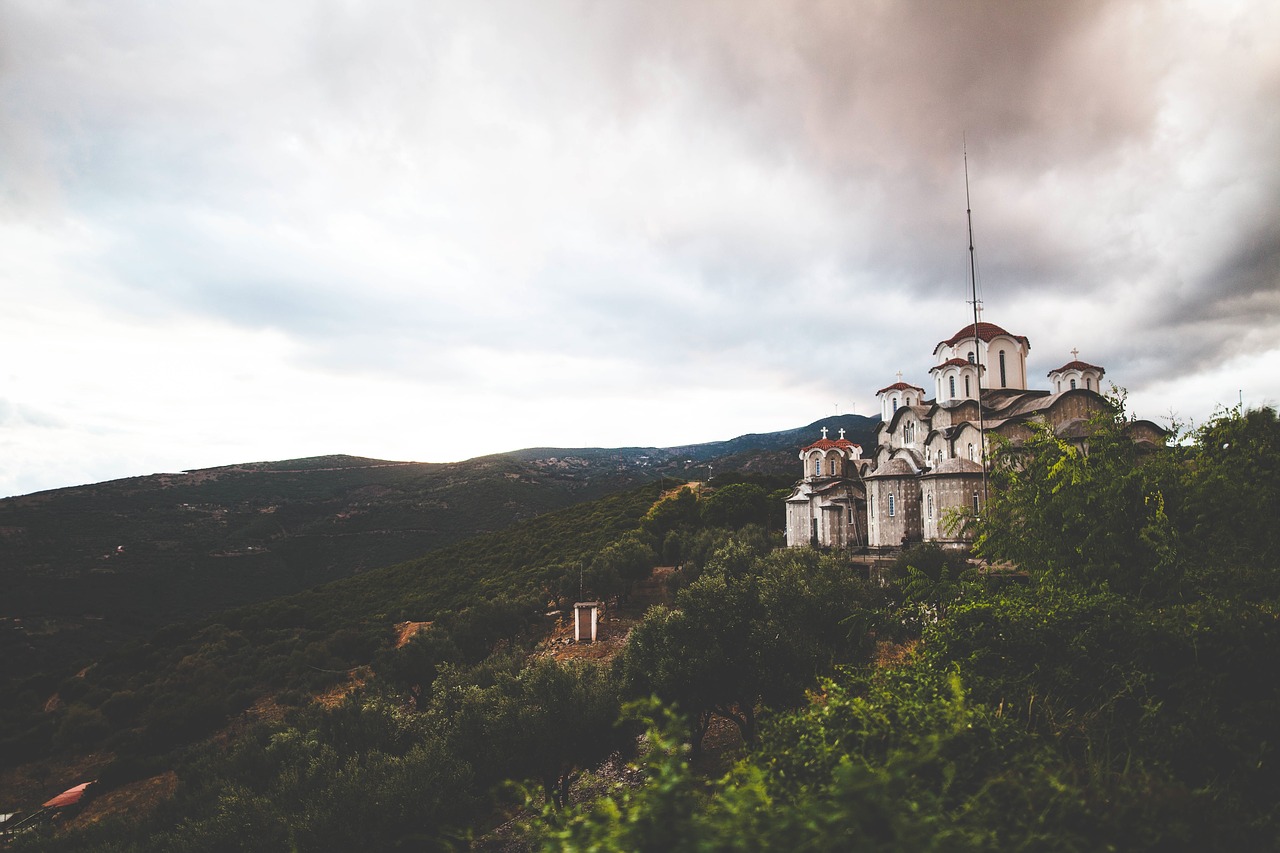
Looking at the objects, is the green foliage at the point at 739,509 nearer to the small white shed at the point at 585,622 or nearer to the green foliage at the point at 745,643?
the small white shed at the point at 585,622

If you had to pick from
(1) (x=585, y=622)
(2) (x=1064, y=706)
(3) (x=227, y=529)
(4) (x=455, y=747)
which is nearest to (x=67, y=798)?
(4) (x=455, y=747)

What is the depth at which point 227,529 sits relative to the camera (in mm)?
62531

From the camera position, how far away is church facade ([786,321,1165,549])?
25.0 meters

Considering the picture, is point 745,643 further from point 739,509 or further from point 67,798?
point 739,509

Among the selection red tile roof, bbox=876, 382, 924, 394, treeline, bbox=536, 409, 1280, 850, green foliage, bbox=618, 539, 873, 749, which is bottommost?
green foliage, bbox=618, 539, 873, 749

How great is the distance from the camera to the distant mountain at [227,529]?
44344 millimetres

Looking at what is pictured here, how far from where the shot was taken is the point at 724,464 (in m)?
117

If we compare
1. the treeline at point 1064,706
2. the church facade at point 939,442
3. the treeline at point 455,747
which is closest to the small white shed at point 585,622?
the treeline at point 455,747

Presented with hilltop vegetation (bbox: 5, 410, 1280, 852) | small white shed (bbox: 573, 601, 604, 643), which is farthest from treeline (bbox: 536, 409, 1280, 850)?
small white shed (bbox: 573, 601, 604, 643)

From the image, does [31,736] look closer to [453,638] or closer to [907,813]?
[453,638]

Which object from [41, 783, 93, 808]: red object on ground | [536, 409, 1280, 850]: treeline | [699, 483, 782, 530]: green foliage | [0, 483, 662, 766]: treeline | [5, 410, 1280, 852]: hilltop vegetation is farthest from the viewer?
[699, 483, 782, 530]: green foliage

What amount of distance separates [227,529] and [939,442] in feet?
237

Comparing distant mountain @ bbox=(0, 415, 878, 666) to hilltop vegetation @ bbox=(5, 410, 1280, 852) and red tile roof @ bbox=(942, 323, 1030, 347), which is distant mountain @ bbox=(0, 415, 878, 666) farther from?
red tile roof @ bbox=(942, 323, 1030, 347)

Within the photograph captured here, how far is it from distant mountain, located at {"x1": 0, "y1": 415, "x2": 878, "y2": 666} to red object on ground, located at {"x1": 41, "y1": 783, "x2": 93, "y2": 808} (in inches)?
1038
